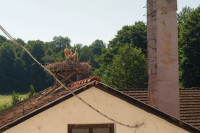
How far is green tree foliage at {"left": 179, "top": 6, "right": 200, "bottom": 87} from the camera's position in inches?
1384

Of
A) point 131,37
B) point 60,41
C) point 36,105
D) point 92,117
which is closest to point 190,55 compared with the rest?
point 131,37

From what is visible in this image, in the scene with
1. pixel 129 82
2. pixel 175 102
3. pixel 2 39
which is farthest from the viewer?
pixel 2 39

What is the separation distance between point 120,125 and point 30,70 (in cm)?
9912

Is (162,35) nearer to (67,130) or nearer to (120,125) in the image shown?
(120,125)

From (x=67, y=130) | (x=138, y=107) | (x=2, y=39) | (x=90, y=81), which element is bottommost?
(x=67, y=130)

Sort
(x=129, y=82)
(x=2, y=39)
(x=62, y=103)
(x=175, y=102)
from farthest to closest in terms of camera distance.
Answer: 1. (x=2, y=39)
2. (x=129, y=82)
3. (x=175, y=102)
4. (x=62, y=103)

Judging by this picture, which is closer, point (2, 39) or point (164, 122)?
point (164, 122)

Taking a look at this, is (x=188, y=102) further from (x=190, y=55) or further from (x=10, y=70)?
(x=10, y=70)

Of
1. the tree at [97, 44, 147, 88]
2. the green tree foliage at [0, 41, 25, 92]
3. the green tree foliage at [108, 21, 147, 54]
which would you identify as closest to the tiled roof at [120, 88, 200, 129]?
the tree at [97, 44, 147, 88]

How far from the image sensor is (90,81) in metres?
8.15

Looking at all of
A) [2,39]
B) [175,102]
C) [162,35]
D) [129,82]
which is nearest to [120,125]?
[175,102]

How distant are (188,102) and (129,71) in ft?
82.5

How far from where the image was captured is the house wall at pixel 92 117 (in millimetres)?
7957

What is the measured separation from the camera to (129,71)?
37.1 metres
